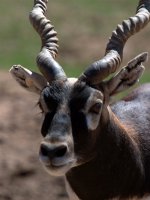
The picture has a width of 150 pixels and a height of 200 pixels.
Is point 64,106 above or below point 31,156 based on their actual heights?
above

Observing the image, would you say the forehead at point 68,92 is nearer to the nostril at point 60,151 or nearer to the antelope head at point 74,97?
the antelope head at point 74,97

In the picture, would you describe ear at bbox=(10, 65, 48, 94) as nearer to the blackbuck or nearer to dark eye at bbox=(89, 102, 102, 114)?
the blackbuck

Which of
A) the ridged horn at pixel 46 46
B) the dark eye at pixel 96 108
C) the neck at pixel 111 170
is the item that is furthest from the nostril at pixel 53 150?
the ridged horn at pixel 46 46

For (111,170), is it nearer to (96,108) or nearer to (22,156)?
(96,108)

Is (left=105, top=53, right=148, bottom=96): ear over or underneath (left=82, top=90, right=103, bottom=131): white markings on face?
over

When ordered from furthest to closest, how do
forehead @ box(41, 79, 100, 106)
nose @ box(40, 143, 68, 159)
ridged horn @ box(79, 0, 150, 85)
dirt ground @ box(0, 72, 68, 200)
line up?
1. dirt ground @ box(0, 72, 68, 200)
2. ridged horn @ box(79, 0, 150, 85)
3. forehead @ box(41, 79, 100, 106)
4. nose @ box(40, 143, 68, 159)

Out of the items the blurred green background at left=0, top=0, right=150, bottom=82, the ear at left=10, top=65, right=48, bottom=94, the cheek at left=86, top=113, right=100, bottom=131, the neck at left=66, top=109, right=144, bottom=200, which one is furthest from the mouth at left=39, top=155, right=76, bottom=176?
the blurred green background at left=0, top=0, right=150, bottom=82

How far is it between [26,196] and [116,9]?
47.7 ft

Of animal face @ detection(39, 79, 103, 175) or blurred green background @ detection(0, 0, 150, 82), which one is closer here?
animal face @ detection(39, 79, 103, 175)

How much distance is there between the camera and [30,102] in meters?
18.4

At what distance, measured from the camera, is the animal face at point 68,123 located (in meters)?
10.2

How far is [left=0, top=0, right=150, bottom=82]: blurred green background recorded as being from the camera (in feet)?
80.5

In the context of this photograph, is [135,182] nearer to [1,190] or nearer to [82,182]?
[82,182]

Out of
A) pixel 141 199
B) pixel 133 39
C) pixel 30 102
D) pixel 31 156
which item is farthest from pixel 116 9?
pixel 141 199
